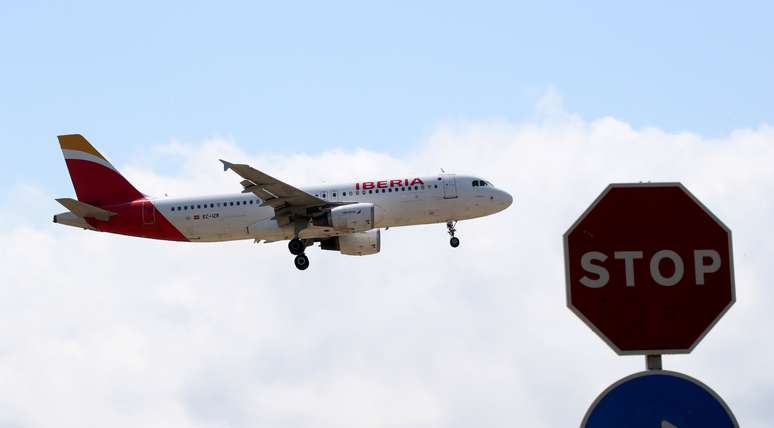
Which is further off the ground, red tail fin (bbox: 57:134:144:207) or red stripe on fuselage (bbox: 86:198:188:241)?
red tail fin (bbox: 57:134:144:207)

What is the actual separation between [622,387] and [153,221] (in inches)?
1720

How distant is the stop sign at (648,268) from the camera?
6.38 metres

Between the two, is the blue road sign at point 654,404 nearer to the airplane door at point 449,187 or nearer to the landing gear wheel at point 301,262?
the airplane door at point 449,187

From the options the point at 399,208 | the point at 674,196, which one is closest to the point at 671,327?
the point at 674,196

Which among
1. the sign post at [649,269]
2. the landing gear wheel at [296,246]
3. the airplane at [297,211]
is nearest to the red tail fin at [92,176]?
the airplane at [297,211]

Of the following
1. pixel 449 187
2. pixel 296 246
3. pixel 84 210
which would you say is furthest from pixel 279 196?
pixel 84 210

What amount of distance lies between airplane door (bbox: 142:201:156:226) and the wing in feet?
15.2

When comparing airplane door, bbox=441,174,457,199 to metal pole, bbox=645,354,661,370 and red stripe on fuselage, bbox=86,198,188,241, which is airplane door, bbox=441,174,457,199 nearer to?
red stripe on fuselage, bbox=86,198,188,241

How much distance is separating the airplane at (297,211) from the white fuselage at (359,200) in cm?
4

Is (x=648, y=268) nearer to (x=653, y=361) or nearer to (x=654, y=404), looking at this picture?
(x=653, y=361)

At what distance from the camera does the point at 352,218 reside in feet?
144

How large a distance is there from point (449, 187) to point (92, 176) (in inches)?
710

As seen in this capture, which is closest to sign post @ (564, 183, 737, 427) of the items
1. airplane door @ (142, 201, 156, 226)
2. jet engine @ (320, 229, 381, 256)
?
airplane door @ (142, 201, 156, 226)

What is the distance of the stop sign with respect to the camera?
251 inches
